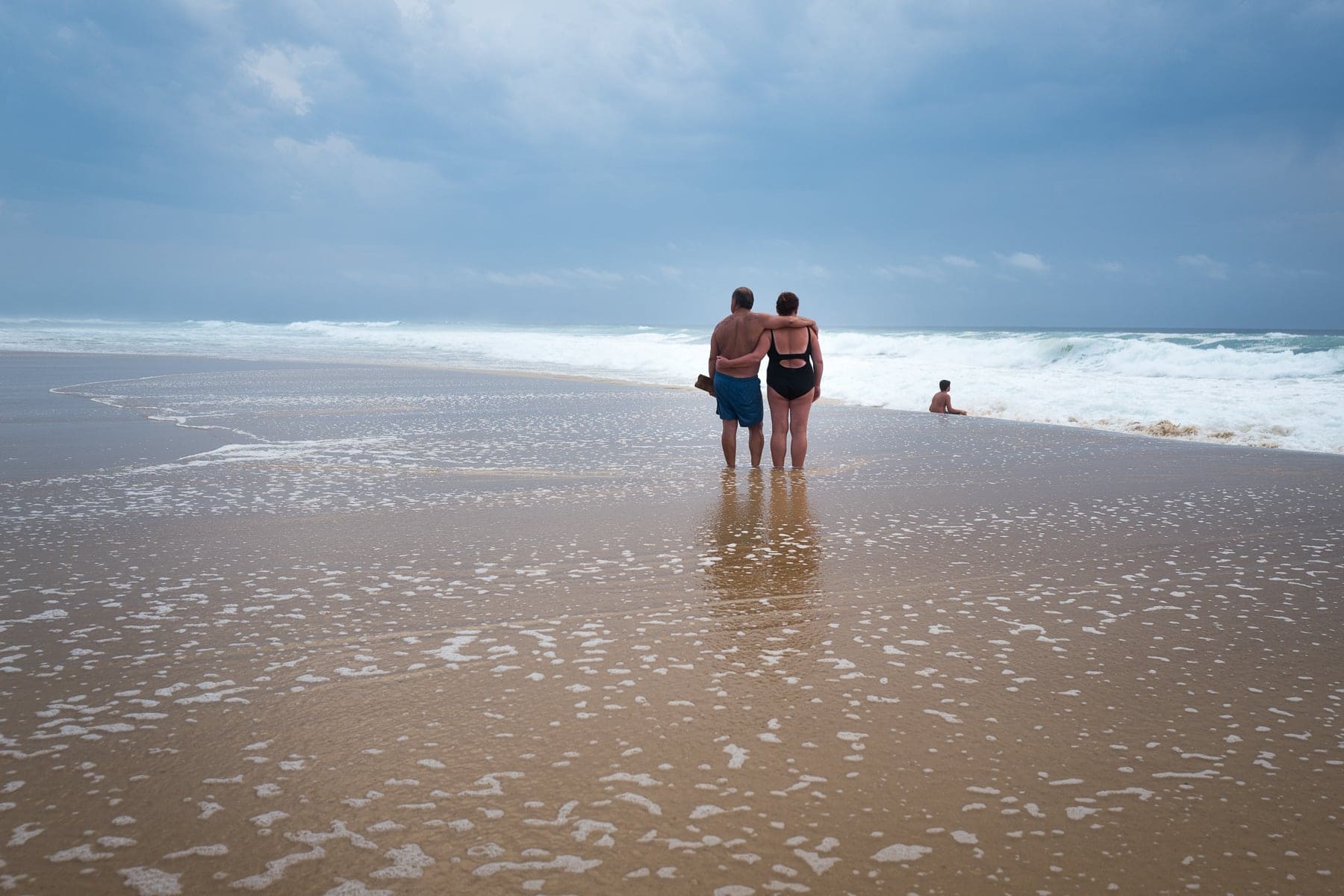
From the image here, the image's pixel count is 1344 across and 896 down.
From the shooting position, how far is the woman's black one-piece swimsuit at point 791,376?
24.0 ft

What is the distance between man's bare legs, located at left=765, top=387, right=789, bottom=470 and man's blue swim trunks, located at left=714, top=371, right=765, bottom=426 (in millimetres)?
113

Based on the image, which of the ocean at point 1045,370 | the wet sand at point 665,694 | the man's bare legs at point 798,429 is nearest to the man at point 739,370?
the man's bare legs at point 798,429

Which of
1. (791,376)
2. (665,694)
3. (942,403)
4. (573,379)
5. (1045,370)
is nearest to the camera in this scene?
(665,694)

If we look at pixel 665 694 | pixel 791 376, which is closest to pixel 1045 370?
pixel 791 376

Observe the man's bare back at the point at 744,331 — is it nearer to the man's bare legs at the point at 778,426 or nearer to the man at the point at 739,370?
the man at the point at 739,370

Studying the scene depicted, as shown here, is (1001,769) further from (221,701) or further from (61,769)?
(61,769)

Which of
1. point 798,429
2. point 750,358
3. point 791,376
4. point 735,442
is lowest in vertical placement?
point 735,442

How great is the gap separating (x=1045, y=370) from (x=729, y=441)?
19.0 m

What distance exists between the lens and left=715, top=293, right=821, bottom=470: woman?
7277 millimetres

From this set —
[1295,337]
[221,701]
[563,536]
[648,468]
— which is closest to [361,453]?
[648,468]

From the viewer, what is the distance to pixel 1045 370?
78.8ft

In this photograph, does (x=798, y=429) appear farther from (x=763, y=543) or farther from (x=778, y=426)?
(x=763, y=543)

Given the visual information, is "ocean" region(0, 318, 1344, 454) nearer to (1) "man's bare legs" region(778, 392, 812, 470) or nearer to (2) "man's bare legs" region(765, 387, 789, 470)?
(1) "man's bare legs" region(778, 392, 812, 470)

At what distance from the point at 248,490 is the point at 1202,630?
5456 millimetres
